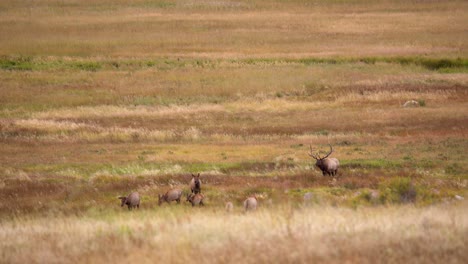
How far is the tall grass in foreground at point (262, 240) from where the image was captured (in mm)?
9773

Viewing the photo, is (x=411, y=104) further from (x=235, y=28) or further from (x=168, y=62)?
(x=235, y=28)

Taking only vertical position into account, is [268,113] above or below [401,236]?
below

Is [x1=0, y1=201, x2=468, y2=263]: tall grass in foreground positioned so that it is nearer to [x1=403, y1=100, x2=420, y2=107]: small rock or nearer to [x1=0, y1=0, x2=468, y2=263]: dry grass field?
[x1=0, y1=0, x2=468, y2=263]: dry grass field

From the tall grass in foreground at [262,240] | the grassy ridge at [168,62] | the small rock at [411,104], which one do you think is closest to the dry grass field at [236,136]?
the tall grass in foreground at [262,240]

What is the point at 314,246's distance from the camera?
1001cm

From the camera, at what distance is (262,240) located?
10438 millimetres

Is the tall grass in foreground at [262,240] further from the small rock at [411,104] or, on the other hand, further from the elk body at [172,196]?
the small rock at [411,104]

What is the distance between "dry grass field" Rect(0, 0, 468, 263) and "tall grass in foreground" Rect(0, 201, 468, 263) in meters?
0.04

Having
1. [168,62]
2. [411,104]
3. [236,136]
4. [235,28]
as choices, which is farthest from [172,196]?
[235,28]

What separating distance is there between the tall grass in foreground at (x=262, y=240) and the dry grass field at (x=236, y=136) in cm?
4

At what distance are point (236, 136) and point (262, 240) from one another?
2606 cm

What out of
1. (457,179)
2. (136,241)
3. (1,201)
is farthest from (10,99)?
(136,241)

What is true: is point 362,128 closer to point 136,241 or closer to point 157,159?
point 157,159

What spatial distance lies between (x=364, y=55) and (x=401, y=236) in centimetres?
5832
